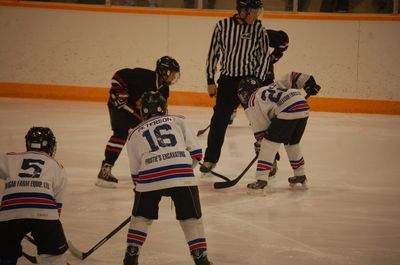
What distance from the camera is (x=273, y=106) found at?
506 centimetres

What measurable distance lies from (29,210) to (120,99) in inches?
75.0

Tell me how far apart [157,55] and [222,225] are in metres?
4.55

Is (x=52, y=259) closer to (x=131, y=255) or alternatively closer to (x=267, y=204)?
(x=131, y=255)

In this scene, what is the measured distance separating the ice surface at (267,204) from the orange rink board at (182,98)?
0.68 m

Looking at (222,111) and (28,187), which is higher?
(28,187)

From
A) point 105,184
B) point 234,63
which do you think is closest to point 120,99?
point 105,184

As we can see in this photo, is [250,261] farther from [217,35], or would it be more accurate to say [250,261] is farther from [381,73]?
[381,73]

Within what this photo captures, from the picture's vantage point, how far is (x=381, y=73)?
8414 mm

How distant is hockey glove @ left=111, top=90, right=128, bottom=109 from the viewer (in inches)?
197

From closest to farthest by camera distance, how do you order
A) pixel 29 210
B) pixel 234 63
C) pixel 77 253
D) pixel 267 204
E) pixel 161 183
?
pixel 29 210, pixel 161 183, pixel 77 253, pixel 267 204, pixel 234 63

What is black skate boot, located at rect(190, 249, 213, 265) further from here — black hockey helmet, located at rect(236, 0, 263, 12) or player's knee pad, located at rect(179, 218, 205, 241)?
black hockey helmet, located at rect(236, 0, 263, 12)

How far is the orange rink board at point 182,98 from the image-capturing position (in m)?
8.48

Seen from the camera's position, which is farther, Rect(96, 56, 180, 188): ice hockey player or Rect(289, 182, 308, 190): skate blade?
Rect(289, 182, 308, 190): skate blade

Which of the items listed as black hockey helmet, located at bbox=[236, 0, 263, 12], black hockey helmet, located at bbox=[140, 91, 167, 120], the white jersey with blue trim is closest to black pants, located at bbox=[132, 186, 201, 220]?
black hockey helmet, located at bbox=[140, 91, 167, 120]
